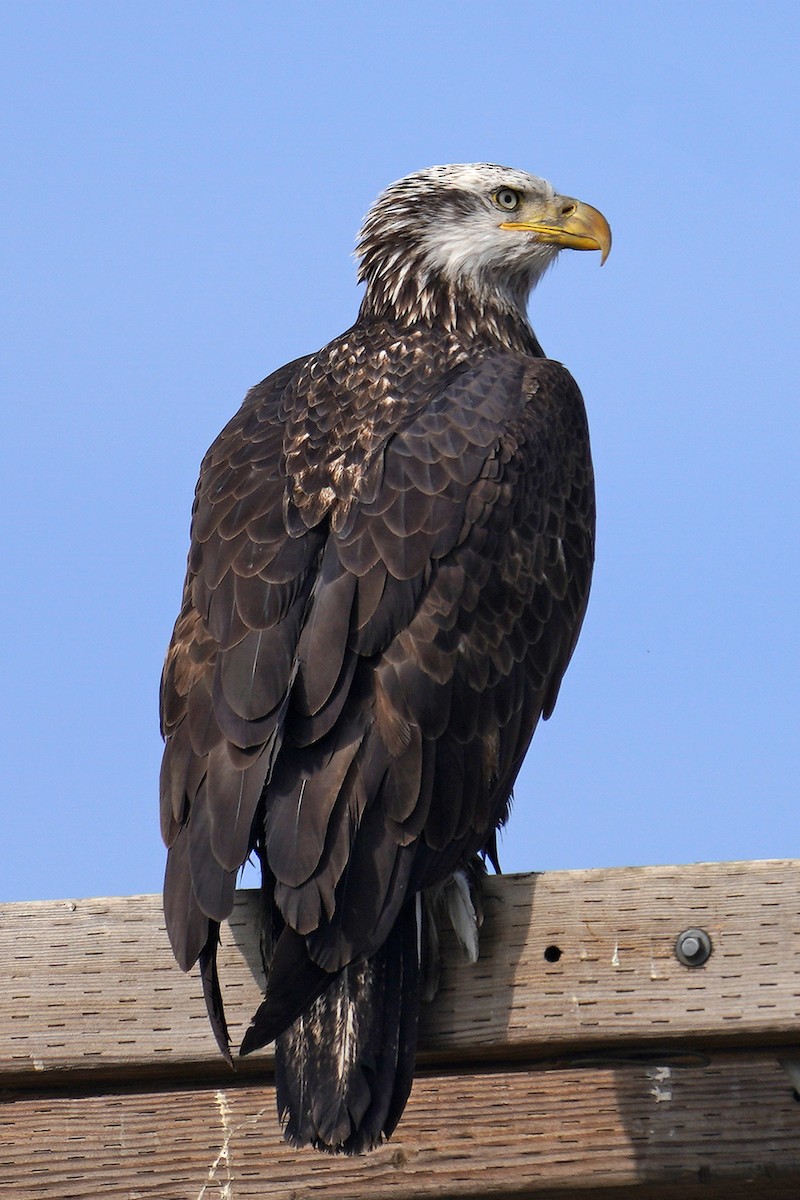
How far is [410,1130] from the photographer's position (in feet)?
11.4

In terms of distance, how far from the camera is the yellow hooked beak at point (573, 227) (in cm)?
619

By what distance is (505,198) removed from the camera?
243 inches

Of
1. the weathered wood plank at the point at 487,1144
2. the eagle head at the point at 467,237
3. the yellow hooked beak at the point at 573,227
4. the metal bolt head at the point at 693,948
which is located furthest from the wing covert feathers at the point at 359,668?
the yellow hooked beak at the point at 573,227

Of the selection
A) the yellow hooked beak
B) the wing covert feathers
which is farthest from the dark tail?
the yellow hooked beak

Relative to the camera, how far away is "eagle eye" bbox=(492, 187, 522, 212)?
6.17 metres

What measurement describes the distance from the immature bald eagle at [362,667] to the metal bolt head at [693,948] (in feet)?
1.47

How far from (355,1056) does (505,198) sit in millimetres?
3754

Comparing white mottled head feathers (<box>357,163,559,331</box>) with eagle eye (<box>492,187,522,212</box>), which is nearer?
white mottled head feathers (<box>357,163,559,331</box>)

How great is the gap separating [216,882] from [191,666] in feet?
2.65

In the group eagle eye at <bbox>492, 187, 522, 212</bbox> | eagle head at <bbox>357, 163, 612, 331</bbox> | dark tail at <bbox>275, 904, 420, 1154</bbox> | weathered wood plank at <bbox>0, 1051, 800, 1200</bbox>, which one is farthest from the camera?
eagle eye at <bbox>492, 187, 522, 212</bbox>

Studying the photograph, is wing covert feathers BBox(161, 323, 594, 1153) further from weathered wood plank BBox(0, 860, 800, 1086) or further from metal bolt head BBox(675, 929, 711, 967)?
metal bolt head BBox(675, 929, 711, 967)

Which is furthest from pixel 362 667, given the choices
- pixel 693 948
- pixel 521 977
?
pixel 693 948

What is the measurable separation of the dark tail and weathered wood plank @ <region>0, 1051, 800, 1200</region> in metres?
0.22

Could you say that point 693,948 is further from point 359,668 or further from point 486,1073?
point 359,668
